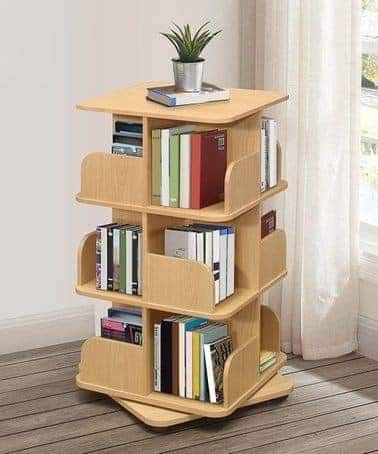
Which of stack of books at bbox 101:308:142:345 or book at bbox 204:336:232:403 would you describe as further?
stack of books at bbox 101:308:142:345

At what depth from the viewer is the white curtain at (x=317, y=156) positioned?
130 inches

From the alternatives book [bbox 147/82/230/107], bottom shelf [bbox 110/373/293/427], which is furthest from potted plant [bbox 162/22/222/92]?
bottom shelf [bbox 110/373/293/427]

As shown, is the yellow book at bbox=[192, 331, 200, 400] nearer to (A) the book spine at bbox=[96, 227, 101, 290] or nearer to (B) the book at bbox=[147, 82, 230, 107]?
(A) the book spine at bbox=[96, 227, 101, 290]

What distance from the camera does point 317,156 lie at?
3.38 meters

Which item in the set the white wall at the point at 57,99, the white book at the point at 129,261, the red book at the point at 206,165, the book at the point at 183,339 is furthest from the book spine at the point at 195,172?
the white wall at the point at 57,99

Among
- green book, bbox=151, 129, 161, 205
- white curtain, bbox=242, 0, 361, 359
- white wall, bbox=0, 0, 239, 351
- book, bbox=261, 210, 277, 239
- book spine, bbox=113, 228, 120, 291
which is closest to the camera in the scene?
green book, bbox=151, 129, 161, 205

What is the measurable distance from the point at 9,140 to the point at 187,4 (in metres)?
0.73

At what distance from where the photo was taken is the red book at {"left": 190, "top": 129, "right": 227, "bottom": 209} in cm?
284

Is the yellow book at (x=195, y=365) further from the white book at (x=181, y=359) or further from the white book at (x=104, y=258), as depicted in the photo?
the white book at (x=104, y=258)

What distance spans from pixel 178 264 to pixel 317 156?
72cm

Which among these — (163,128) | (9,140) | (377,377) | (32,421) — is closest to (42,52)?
(9,140)

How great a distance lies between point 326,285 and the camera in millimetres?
3480

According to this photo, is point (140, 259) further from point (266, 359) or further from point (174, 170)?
point (266, 359)

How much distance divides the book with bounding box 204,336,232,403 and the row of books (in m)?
0.14
